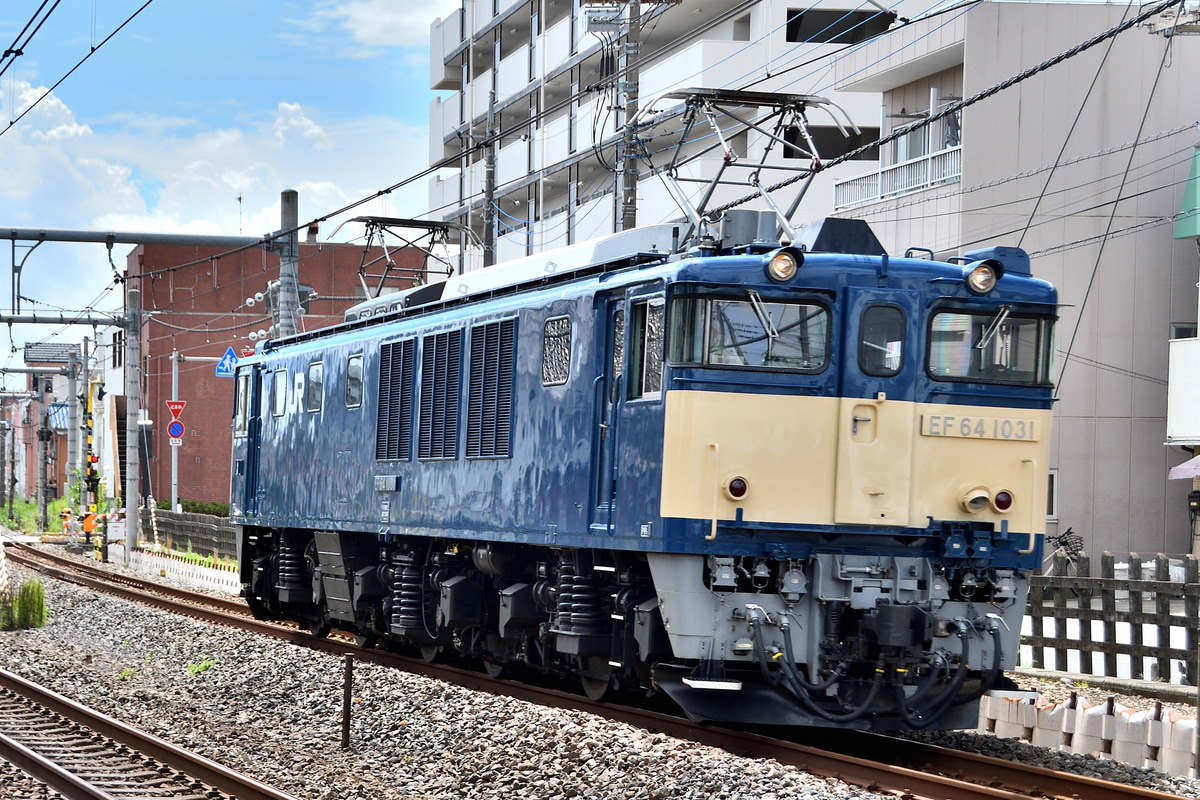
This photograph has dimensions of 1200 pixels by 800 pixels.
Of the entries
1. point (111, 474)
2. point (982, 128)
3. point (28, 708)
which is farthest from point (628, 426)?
point (111, 474)

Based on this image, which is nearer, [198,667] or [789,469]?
[789,469]

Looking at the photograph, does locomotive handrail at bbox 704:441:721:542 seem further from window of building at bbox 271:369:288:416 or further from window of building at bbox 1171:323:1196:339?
window of building at bbox 1171:323:1196:339

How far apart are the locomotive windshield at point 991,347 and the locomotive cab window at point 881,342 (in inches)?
10.4

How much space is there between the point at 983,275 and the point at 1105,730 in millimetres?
3505

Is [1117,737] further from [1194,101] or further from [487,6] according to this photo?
[487,6]

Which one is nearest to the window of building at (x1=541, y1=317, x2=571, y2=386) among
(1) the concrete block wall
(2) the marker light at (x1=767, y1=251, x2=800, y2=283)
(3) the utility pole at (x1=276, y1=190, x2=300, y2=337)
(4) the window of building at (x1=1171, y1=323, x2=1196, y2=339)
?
(2) the marker light at (x1=767, y1=251, x2=800, y2=283)

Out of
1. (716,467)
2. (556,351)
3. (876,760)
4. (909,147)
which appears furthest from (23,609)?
(909,147)

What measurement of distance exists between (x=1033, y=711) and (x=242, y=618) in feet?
42.0

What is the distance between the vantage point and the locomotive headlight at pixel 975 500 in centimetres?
1065

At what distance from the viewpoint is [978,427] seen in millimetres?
10742

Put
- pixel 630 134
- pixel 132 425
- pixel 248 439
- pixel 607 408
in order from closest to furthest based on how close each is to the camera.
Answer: pixel 607 408
pixel 630 134
pixel 248 439
pixel 132 425

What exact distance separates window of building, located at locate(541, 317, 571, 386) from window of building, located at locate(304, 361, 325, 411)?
5.98 m

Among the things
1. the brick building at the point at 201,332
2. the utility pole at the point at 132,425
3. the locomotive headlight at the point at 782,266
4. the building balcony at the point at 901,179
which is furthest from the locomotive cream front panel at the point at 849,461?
the brick building at the point at 201,332

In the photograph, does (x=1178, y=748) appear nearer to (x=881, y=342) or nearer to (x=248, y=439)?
(x=881, y=342)
